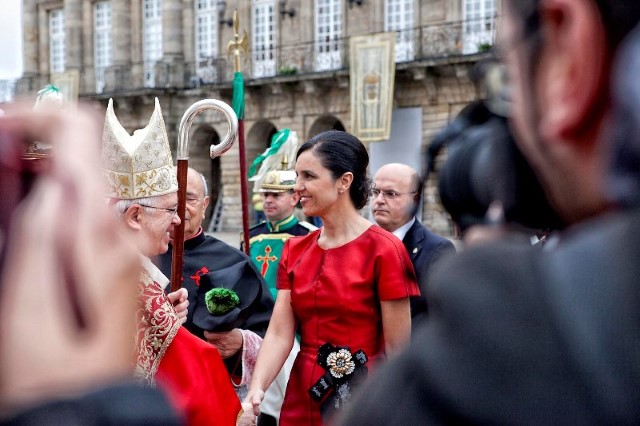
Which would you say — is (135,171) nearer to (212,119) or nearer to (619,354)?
(619,354)

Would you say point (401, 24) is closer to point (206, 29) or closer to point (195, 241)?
point (206, 29)

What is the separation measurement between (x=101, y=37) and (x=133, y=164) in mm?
29957

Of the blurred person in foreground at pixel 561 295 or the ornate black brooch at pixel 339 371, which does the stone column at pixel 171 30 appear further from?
the blurred person in foreground at pixel 561 295

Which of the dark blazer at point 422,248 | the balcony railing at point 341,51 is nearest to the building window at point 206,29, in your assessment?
the balcony railing at point 341,51

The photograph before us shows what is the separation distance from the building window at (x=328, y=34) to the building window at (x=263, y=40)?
5.62 feet

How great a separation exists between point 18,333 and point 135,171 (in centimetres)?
264

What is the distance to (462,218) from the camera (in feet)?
3.32

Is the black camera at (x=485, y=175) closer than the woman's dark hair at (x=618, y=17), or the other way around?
the woman's dark hair at (x=618, y=17)

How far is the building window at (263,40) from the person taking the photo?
26.9 m

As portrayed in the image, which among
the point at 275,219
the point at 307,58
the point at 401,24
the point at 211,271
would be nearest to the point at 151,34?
the point at 307,58

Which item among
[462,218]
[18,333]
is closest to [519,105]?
[462,218]

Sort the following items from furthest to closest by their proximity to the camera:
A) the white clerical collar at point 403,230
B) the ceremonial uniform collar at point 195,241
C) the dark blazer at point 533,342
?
1. the white clerical collar at point 403,230
2. the ceremonial uniform collar at point 195,241
3. the dark blazer at point 533,342

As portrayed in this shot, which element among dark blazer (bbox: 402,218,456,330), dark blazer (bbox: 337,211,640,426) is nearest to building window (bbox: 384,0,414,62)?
dark blazer (bbox: 402,218,456,330)

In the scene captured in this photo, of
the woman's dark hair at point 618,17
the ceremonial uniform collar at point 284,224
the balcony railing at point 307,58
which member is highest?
the balcony railing at point 307,58
